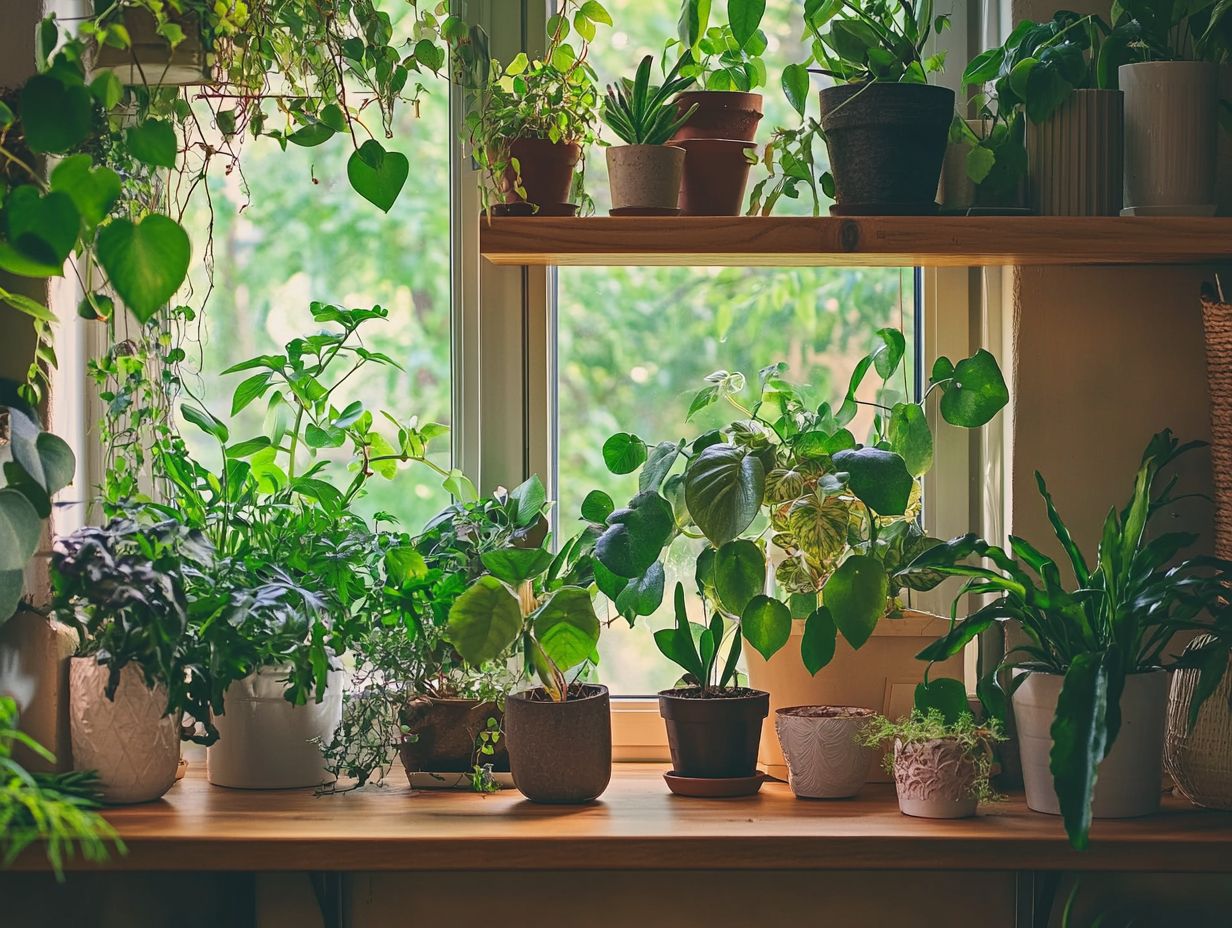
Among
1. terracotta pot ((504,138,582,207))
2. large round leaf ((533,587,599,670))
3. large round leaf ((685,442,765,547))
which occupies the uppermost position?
terracotta pot ((504,138,582,207))

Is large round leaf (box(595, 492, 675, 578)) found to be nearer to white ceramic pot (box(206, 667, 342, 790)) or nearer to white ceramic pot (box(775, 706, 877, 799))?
white ceramic pot (box(775, 706, 877, 799))

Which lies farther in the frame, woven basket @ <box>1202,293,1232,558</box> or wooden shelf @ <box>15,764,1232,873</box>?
woven basket @ <box>1202,293,1232,558</box>

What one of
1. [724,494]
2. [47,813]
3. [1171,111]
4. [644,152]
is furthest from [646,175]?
[47,813]

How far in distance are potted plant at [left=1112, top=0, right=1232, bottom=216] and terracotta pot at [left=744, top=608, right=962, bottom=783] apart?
0.62 meters

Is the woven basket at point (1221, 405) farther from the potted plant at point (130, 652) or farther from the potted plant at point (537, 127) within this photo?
the potted plant at point (130, 652)

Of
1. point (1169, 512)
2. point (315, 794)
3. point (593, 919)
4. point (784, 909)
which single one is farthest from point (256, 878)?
point (1169, 512)

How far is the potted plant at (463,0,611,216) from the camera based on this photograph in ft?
5.09

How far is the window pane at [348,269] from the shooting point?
5.92ft

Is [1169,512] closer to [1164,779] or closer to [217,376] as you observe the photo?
[1164,779]

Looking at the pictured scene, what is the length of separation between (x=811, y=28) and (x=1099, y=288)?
0.54 meters

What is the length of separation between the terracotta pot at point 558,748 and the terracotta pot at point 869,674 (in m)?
0.28

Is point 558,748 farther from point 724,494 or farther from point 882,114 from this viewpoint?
point 882,114

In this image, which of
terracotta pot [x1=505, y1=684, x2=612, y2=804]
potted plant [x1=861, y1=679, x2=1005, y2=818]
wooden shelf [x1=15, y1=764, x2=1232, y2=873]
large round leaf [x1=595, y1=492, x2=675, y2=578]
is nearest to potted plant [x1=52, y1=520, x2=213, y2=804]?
wooden shelf [x1=15, y1=764, x2=1232, y2=873]

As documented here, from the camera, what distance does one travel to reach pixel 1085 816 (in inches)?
46.6
